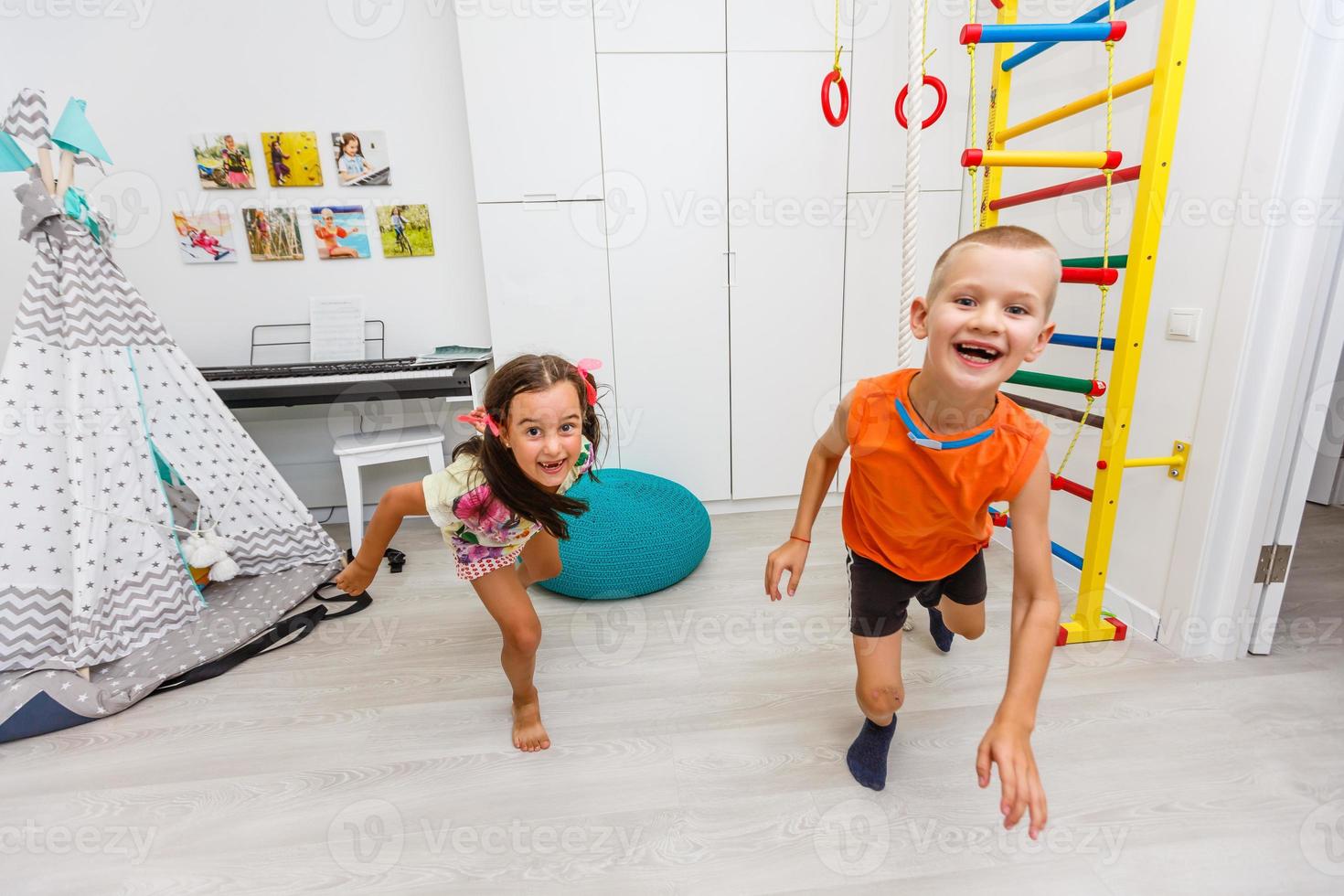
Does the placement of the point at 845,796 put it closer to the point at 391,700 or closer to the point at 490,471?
the point at 490,471

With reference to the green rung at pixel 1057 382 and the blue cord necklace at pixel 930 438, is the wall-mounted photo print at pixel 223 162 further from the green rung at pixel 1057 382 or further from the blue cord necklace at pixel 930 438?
the green rung at pixel 1057 382

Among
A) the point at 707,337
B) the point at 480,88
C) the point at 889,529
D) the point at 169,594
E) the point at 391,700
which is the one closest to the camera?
the point at 889,529

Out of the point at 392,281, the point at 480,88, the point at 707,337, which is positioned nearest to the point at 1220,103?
the point at 707,337

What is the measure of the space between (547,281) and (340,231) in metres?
1.00

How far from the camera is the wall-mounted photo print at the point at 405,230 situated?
275 cm

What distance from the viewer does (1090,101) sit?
155 centimetres

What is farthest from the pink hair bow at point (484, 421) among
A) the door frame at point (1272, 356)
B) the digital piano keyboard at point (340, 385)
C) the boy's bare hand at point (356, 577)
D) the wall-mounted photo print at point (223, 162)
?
the wall-mounted photo print at point (223, 162)

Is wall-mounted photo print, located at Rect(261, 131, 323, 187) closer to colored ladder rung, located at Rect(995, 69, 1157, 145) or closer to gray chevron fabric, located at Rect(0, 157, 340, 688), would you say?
gray chevron fabric, located at Rect(0, 157, 340, 688)

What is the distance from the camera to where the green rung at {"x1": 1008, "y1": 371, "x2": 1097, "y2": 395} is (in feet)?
5.23

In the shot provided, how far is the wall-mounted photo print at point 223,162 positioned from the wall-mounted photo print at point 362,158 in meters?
0.37

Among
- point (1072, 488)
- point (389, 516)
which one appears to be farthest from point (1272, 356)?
point (389, 516)

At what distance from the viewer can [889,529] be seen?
125cm

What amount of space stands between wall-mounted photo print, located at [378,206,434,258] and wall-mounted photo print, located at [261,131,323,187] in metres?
0.29

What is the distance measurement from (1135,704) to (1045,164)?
1.30 m
